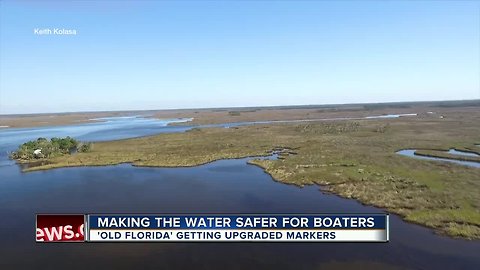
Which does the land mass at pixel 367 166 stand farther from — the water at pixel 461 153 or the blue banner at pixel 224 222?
the blue banner at pixel 224 222

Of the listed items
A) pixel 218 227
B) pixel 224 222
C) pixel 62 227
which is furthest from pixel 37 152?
pixel 224 222

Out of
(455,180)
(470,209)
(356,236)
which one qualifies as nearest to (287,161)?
(455,180)

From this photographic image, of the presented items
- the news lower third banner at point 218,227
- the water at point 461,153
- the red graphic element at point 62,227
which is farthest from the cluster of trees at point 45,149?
the water at point 461,153

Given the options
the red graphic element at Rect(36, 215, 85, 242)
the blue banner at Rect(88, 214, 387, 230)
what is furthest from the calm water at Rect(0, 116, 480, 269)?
the blue banner at Rect(88, 214, 387, 230)

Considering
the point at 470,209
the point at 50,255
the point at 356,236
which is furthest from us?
the point at 470,209

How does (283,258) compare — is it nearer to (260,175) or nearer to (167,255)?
(167,255)

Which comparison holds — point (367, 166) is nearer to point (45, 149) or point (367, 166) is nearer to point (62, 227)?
point (62, 227)

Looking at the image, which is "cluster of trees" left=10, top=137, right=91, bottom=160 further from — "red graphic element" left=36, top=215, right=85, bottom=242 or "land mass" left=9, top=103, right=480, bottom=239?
"red graphic element" left=36, top=215, right=85, bottom=242
